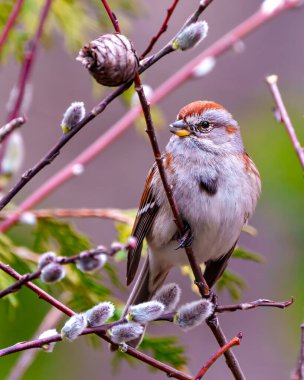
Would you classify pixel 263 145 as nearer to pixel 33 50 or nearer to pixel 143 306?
pixel 33 50

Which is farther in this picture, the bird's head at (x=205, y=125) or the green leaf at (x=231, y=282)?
the bird's head at (x=205, y=125)

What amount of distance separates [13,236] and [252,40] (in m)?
4.61

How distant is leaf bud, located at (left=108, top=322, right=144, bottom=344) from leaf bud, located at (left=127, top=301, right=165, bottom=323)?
0.05 feet

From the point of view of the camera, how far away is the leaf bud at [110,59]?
1.61 metres

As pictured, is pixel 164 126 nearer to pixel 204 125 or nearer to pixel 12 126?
pixel 204 125

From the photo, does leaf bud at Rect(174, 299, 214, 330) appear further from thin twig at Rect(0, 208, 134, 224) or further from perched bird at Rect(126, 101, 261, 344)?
perched bird at Rect(126, 101, 261, 344)

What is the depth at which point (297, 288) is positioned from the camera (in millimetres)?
3627

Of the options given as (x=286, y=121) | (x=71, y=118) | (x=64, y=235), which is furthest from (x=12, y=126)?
(x=64, y=235)

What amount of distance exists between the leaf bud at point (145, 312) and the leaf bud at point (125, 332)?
0.01m

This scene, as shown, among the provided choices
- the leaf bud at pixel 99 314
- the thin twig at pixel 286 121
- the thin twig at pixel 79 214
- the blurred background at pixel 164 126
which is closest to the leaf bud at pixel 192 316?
the leaf bud at pixel 99 314

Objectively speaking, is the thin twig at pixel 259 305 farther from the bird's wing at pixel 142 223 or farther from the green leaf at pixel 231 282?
the bird's wing at pixel 142 223

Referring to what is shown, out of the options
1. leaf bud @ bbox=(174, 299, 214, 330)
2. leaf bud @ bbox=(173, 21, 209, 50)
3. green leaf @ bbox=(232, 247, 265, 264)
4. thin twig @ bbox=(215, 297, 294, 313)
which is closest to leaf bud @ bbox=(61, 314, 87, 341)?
leaf bud @ bbox=(174, 299, 214, 330)

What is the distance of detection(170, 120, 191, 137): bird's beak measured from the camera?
127 inches

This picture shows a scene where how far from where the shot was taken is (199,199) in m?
3.18
